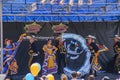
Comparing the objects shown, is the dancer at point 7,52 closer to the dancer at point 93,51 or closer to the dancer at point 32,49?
→ the dancer at point 32,49

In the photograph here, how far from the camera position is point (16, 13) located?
1758cm

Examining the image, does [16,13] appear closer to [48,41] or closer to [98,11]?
[48,41]

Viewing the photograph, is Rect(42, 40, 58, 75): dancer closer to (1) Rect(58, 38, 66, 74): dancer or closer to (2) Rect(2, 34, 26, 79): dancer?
(1) Rect(58, 38, 66, 74): dancer

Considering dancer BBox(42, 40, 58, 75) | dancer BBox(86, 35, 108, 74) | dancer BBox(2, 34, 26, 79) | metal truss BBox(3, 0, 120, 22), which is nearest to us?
metal truss BBox(3, 0, 120, 22)

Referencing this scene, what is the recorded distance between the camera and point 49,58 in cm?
1747

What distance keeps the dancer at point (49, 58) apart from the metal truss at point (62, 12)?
1124mm

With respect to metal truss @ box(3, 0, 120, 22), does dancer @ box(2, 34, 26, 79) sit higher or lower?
lower

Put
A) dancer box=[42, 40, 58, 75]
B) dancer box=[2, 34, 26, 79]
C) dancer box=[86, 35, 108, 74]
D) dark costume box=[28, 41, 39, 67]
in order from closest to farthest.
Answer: dancer box=[2, 34, 26, 79] → dark costume box=[28, 41, 39, 67] → dancer box=[42, 40, 58, 75] → dancer box=[86, 35, 108, 74]

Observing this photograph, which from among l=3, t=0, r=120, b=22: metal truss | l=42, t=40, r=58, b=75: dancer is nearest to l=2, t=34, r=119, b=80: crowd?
l=42, t=40, r=58, b=75: dancer

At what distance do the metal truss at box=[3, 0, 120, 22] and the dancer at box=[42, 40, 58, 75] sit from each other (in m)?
1.12

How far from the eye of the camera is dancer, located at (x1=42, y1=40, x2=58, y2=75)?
57.3 ft

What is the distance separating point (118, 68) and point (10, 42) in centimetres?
437

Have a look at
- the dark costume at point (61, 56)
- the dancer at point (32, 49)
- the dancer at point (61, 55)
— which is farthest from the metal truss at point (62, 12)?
the dark costume at point (61, 56)

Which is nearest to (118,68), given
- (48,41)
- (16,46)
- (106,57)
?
(106,57)
